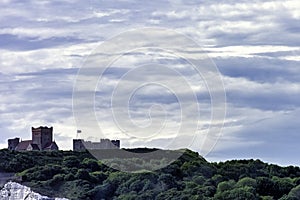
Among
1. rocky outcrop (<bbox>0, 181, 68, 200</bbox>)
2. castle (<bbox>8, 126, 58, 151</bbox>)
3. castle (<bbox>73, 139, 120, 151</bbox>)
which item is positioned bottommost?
rocky outcrop (<bbox>0, 181, 68, 200</bbox>)

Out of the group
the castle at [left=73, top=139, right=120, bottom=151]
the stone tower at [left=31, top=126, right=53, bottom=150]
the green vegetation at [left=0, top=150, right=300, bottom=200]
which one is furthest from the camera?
the stone tower at [left=31, top=126, right=53, bottom=150]

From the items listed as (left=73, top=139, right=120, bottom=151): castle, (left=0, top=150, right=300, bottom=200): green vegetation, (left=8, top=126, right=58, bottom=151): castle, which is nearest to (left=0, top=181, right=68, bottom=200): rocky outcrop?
(left=0, top=150, right=300, bottom=200): green vegetation

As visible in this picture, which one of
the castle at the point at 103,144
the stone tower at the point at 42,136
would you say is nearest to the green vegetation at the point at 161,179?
the castle at the point at 103,144

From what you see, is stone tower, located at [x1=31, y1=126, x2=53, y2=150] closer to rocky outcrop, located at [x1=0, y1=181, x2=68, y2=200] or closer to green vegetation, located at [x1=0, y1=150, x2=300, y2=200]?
green vegetation, located at [x1=0, y1=150, x2=300, y2=200]

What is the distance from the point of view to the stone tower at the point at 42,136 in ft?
263

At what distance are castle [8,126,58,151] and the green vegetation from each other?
42.9 ft

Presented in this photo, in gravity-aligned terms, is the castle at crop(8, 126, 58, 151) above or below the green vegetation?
above

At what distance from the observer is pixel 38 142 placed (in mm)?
80938

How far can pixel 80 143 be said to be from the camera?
7612 centimetres

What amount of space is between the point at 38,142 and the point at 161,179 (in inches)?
1135

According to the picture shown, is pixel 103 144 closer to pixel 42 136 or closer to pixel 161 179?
pixel 42 136

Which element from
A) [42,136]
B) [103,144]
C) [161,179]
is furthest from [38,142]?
[161,179]

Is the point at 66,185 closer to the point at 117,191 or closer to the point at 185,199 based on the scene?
the point at 117,191

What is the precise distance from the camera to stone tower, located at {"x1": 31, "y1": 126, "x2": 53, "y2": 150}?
263ft
